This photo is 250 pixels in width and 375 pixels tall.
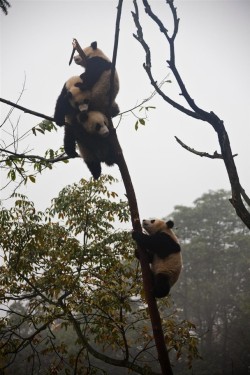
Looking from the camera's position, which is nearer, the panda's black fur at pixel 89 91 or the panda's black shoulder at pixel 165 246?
the panda's black shoulder at pixel 165 246

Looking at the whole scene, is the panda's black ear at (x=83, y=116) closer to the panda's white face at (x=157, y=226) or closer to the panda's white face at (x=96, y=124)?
the panda's white face at (x=96, y=124)

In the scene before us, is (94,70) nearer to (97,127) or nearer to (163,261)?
(97,127)

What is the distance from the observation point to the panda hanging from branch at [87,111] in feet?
15.3

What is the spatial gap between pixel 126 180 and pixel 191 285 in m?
25.4

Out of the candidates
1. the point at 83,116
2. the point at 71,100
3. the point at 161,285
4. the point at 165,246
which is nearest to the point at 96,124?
the point at 83,116

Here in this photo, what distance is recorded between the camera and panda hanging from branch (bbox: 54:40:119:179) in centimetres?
466

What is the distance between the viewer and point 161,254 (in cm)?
487

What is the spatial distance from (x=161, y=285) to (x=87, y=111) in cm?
273

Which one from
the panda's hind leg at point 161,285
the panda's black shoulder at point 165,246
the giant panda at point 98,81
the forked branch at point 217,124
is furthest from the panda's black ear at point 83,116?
the panda's hind leg at point 161,285

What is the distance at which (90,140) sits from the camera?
488 cm

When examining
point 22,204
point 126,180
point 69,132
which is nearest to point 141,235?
point 126,180

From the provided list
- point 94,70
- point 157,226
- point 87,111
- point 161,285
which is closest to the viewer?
point 161,285

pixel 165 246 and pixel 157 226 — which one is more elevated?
pixel 157 226

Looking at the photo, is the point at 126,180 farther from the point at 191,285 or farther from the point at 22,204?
the point at 191,285
